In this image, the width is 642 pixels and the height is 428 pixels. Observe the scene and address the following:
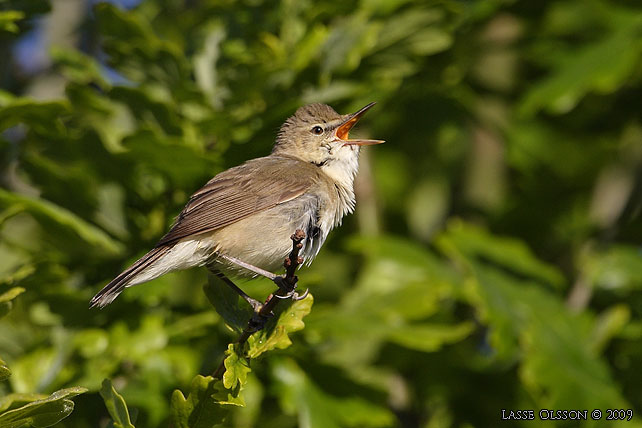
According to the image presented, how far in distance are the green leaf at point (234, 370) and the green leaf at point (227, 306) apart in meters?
0.20

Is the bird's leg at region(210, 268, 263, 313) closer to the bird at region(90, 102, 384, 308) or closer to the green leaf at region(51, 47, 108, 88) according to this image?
the bird at region(90, 102, 384, 308)

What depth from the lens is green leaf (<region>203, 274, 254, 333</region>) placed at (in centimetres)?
278

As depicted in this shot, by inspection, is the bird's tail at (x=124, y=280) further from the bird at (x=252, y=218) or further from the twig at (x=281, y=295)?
the twig at (x=281, y=295)

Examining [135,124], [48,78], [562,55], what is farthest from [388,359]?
[48,78]

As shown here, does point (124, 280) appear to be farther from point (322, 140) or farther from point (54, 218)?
point (322, 140)

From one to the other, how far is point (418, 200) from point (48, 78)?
8.43 ft

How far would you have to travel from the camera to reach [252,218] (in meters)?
3.74

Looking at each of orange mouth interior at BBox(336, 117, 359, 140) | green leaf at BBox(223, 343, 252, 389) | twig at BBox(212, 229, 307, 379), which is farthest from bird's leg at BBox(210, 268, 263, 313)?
orange mouth interior at BBox(336, 117, 359, 140)

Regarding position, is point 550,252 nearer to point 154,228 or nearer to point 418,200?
point 418,200

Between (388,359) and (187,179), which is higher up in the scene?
(187,179)

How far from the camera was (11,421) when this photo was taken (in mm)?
2322

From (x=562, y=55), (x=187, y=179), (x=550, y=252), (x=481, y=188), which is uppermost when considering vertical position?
(x=187, y=179)

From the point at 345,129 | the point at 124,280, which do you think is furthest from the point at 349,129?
the point at 124,280

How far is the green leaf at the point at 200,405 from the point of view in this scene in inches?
97.0
